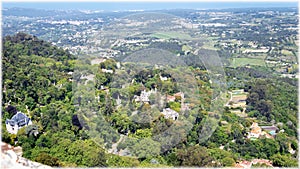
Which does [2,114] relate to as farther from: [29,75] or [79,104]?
[29,75]

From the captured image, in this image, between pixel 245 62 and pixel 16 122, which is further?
pixel 245 62

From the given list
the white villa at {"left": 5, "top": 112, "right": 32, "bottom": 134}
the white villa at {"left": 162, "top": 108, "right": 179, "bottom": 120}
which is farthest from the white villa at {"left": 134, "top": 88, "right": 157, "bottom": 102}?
the white villa at {"left": 5, "top": 112, "right": 32, "bottom": 134}

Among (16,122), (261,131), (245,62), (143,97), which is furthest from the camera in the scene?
(245,62)

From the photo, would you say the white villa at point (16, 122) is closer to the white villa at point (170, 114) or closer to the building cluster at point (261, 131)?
the white villa at point (170, 114)

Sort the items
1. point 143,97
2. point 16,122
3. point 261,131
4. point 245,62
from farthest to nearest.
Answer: point 245,62
point 261,131
point 143,97
point 16,122

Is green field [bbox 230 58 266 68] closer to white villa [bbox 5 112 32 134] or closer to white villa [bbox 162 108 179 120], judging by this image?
white villa [bbox 162 108 179 120]

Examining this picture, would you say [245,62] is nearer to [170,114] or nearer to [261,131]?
[261,131]

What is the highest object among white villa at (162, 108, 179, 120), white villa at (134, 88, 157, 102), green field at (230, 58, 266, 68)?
white villa at (134, 88, 157, 102)

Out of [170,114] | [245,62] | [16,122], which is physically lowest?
[245,62]

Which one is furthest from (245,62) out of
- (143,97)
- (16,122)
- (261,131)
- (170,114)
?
(16,122)

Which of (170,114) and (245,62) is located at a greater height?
(170,114)

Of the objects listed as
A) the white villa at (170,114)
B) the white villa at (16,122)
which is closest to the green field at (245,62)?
the white villa at (170,114)
